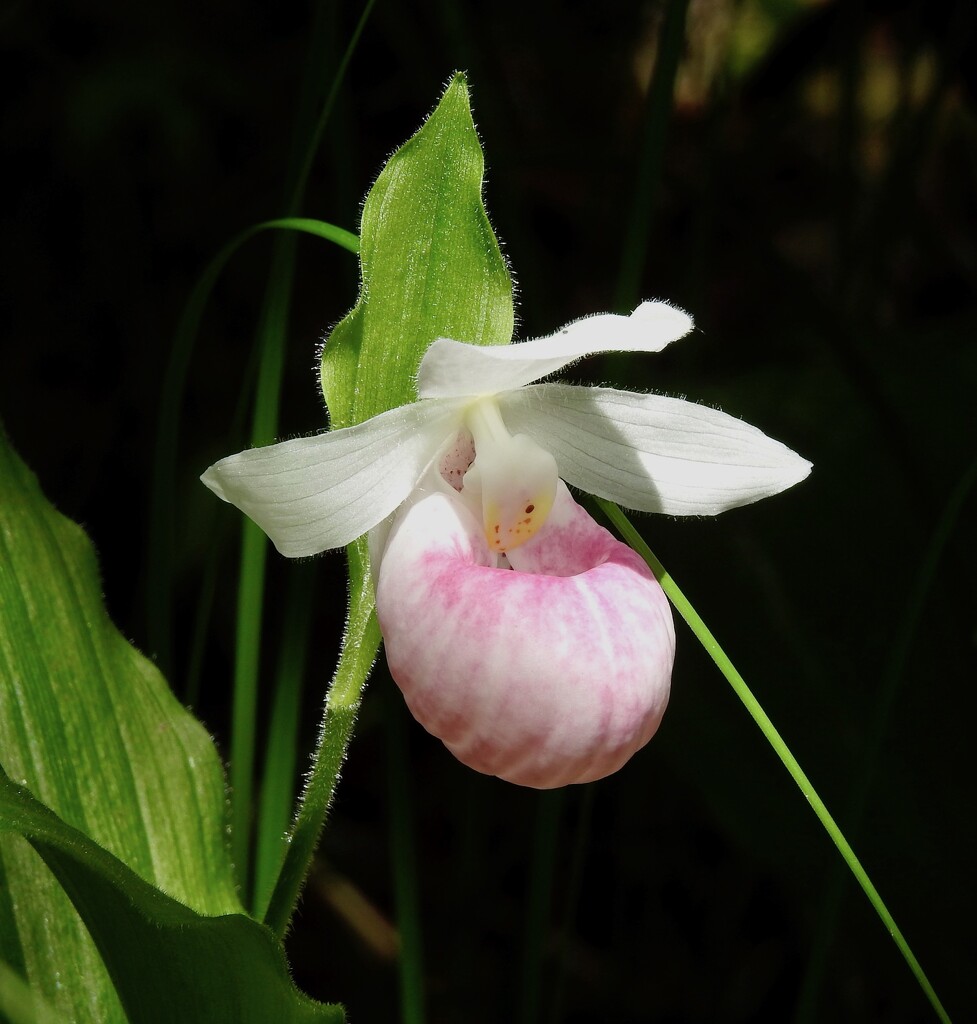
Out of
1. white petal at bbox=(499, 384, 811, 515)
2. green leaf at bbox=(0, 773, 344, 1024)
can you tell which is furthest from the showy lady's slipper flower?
green leaf at bbox=(0, 773, 344, 1024)

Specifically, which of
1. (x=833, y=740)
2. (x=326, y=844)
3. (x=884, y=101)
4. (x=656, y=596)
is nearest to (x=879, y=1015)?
(x=833, y=740)

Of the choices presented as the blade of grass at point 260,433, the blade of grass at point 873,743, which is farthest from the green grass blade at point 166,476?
the blade of grass at point 873,743

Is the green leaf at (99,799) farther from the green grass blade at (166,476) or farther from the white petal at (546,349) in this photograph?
the white petal at (546,349)

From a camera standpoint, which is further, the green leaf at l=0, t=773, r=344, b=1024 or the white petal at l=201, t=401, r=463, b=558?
the white petal at l=201, t=401, r=463, b=558

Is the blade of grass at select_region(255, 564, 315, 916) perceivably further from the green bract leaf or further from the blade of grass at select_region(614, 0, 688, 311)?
the blade of grass at select_region(614, 0, 688, 311)

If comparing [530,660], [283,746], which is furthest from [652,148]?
[283,746]

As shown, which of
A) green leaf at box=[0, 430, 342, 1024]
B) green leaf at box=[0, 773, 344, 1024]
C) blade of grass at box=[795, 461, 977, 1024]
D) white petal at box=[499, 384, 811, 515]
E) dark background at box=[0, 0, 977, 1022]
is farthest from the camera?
dark background at box=[0, 0, 977, 1022]

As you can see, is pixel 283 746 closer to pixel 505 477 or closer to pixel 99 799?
pixel 99 799

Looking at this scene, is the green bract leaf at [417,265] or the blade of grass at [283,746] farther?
the blade of grass at [283,746]
